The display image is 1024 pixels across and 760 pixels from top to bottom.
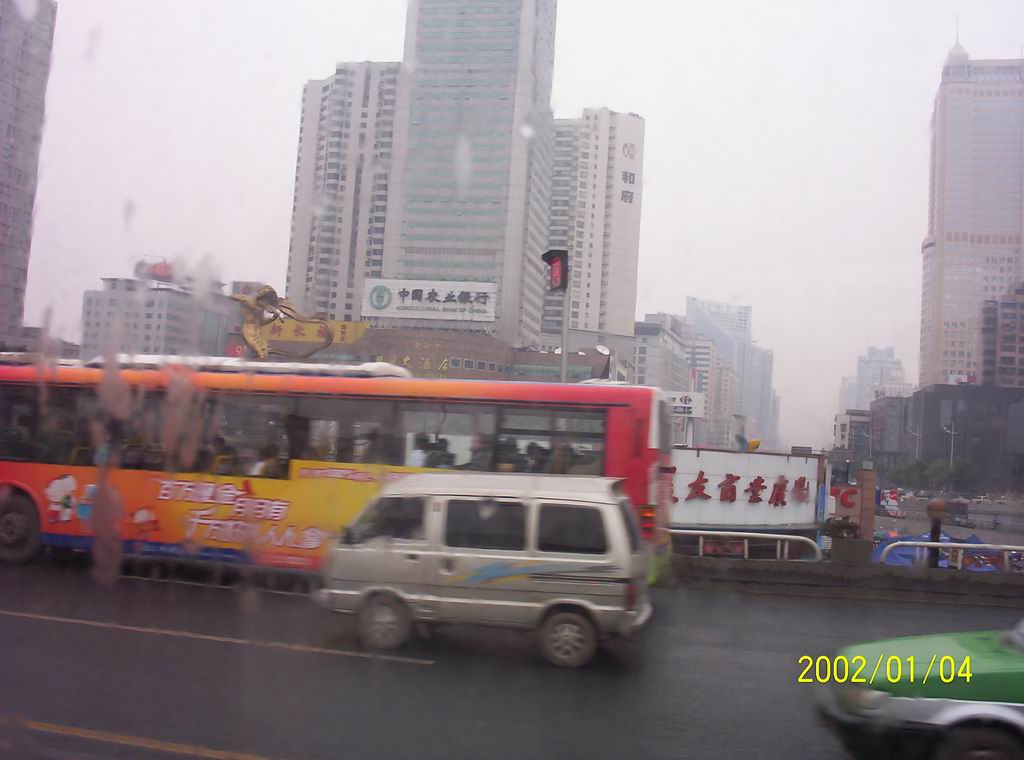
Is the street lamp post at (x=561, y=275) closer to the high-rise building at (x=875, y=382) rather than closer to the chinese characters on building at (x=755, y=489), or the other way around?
the chinese characters on building at (x=755, y=489)

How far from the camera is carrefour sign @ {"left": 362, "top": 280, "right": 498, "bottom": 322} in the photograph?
45031mm

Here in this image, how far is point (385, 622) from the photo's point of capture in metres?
6.21

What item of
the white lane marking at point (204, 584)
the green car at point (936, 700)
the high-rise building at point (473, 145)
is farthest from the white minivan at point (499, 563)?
the high-rise building at point (473, 145)

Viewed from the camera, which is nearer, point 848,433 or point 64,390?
point 64,390

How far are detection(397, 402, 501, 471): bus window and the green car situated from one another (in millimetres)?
5060

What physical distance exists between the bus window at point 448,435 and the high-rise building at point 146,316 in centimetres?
294

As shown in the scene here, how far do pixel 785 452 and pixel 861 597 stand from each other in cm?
1634

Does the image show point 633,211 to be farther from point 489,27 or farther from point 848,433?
point 848,433

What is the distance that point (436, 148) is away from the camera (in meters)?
33.8

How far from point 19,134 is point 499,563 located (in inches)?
325

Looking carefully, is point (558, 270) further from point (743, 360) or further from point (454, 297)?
point (743, 360)

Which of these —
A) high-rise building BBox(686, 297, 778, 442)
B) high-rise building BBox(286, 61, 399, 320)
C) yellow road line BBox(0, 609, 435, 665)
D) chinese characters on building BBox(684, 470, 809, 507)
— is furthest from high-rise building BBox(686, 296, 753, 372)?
yellow road line BBox(0, 609, 435, 665)


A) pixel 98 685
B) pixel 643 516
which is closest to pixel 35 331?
pixel 98 685

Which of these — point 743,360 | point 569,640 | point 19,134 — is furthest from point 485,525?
point 743,360
